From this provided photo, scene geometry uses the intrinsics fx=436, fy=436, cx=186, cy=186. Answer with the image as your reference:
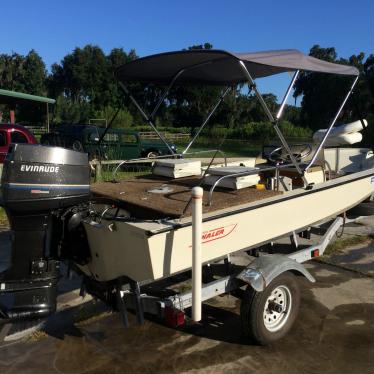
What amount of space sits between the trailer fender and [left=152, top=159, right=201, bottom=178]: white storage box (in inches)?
64.4

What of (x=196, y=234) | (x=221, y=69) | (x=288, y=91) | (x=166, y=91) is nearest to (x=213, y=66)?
(x=221, y=69)

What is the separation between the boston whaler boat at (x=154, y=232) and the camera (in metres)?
3.13

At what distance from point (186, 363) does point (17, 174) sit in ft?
6.30

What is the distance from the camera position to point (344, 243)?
21.2 ft

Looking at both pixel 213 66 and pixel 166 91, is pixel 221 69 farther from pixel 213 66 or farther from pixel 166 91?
pixel 166 91

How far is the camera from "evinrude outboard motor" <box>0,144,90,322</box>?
314 cm

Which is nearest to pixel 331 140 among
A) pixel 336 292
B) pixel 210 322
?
pixel 336 292

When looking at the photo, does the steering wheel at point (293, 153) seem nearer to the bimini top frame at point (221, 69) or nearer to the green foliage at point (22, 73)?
the bimini top frame at point (221, 69)

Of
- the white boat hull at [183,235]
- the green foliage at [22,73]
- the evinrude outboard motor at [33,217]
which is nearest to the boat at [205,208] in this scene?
the white boat hull at [183,235]

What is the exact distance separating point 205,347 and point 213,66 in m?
3.30

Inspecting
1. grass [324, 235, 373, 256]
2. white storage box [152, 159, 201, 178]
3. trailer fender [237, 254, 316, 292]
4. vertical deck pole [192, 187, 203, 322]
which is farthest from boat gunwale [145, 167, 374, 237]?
grass [324, 235, 373, 256]

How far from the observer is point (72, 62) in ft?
249

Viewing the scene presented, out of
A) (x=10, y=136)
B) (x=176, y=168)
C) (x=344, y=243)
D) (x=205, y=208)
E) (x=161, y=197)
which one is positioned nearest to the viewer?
(x=205, y=208)

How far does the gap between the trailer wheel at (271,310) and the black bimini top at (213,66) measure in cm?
184
